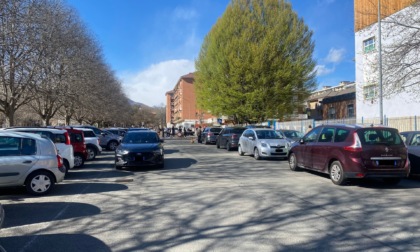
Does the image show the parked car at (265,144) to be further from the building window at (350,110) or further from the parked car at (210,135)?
the building window at (350,110)

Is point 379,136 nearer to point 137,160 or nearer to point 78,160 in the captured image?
point 137,160

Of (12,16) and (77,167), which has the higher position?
(12,16)

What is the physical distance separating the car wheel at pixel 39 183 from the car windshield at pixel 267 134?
10794 mm

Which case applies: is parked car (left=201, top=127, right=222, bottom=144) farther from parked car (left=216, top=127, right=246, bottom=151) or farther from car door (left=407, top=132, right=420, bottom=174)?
car door (left=407, top=132, right=420, bottom=174)

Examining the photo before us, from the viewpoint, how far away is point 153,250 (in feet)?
15.5

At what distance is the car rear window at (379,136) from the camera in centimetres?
922

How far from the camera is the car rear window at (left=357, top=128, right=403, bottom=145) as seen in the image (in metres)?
9.22

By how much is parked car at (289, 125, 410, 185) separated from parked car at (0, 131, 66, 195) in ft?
23.7

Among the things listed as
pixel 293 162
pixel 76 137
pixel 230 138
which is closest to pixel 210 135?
pixel 230 138

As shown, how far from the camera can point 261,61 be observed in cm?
3189

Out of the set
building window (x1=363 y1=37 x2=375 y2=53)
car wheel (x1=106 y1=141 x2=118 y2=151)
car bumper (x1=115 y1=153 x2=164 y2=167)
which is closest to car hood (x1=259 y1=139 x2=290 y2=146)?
car bumper (x1=115 y1=153 x2=164 y2=167)

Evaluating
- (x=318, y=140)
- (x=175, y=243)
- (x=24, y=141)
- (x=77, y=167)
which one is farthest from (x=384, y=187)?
(x=77, y=167)

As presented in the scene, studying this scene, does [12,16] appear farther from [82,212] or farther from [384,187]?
[384,187]

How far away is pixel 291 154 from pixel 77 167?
337 inches
